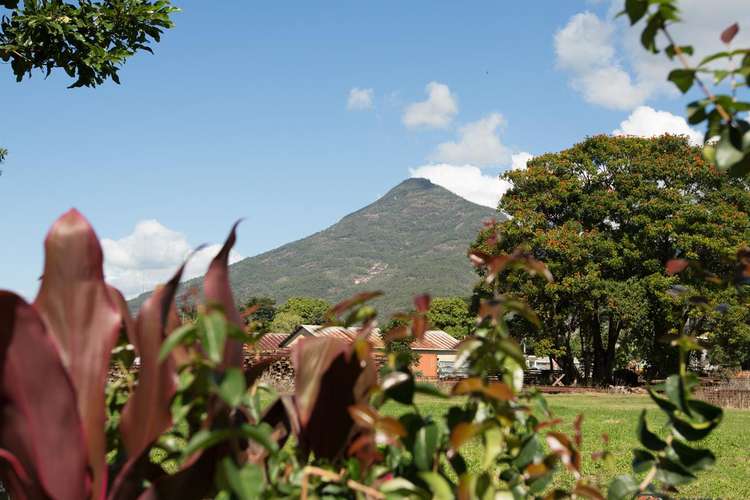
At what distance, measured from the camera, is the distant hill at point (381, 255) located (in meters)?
134

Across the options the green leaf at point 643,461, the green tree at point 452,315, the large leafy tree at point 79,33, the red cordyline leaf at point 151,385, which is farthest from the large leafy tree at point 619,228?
the green tree at point 452,315

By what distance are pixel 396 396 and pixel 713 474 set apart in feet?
24.5

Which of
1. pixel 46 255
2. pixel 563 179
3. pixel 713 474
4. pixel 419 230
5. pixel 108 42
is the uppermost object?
pixel 419 230

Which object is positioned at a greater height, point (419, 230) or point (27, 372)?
point (419, 230)

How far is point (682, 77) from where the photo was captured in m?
0.86

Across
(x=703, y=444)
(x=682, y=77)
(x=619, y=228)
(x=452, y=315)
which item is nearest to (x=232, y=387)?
(x=682, y=77)

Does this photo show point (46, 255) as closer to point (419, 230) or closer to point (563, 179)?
point (563, 179)

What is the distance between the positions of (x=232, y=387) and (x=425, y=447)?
0.30 metres

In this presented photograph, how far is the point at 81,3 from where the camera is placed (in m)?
6.45

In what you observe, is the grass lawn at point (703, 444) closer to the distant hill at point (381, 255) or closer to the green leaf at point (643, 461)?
the green leaf at point (643, 461)

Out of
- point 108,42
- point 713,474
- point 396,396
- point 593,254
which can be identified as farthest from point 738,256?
point 593,254

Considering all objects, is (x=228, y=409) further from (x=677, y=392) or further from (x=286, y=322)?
(x=286, y=322)

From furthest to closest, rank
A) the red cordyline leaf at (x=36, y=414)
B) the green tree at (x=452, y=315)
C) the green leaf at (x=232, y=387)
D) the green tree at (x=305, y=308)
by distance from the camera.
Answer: the green tree at (x=305, y=308)
the green tree at (x=452, y=315)
the red cordyline leaf at (x=36, y=414)
the green leaf at (x=232, y=387)

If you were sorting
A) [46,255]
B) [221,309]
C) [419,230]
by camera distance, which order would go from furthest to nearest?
[419,230]
[46,255]
[221,309]
